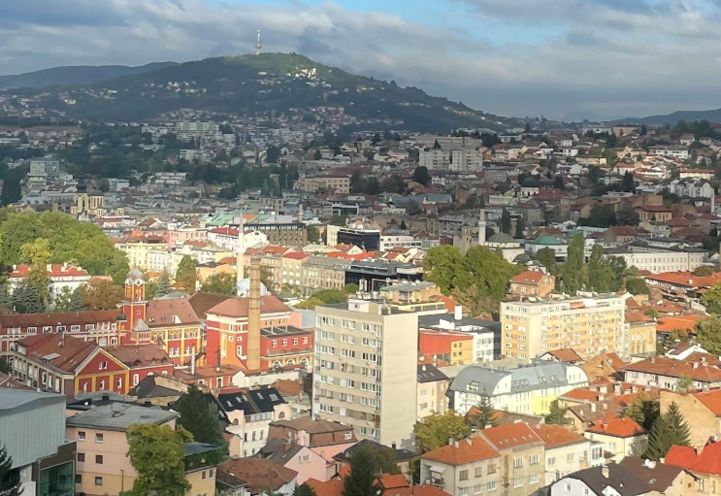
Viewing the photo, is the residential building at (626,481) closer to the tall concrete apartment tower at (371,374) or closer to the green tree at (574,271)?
the tall concrete apartment tower at (371,374)

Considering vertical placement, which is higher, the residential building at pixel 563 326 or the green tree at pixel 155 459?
the green tree at pixel 155 459

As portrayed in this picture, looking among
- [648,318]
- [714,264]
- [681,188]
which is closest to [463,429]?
[648,318]

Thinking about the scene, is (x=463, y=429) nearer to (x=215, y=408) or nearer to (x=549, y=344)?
(x=215, y=408)

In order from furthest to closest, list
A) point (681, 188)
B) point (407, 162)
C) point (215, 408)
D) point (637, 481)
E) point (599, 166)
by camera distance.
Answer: point (407, 162)
point (599, 166)
point (681, 188)
point (215, 408)
point (637, 481)

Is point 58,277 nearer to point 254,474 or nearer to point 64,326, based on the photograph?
point 64,326

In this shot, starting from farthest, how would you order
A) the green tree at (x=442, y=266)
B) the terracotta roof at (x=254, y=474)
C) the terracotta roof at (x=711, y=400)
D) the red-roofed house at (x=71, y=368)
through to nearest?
the green tree at (x=442, y=266)
the red-roofed house at (x=71, y=368)
the terracotta roof at (x=711, y=400)
the terracotta roof at (x=254, y=474)

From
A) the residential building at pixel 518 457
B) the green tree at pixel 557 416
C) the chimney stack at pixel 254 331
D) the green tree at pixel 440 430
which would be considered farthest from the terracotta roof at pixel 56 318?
the residential building at pixel 518 457

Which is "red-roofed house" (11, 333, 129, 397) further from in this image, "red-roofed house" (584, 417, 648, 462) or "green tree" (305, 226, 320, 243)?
"green tree" (305, 226, 320, 243)
